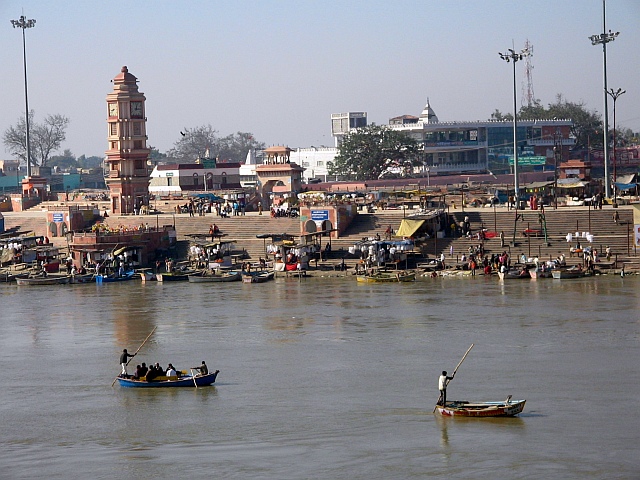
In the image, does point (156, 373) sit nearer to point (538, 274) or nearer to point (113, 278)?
point (538, 274)

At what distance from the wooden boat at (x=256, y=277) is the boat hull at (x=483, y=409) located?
22.7m

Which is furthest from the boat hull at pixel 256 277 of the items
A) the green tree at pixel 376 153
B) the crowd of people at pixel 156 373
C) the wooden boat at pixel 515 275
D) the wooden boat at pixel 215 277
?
the green tree at pixel 376 153

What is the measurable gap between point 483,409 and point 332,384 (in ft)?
15.6

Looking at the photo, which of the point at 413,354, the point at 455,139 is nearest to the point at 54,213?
the point at 413,354

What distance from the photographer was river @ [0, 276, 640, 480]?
1983 cm

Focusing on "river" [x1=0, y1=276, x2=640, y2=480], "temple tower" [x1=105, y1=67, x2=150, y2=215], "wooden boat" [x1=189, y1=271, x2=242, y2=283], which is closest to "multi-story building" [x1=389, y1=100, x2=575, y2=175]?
"temple tower" [x1=105, y1=67, x2=150, y2=215]

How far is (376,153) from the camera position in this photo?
79.6 metres

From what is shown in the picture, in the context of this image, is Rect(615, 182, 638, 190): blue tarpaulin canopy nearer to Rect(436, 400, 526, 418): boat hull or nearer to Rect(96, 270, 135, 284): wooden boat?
Rect(96, 270, 135, 284): wooden boat

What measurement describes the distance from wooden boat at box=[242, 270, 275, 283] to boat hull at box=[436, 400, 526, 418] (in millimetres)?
22732

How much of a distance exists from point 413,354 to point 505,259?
49.2 feet

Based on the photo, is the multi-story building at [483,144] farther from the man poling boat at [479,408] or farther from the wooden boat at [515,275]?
the man poling boat at [479,408]

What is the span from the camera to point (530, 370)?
26219mm

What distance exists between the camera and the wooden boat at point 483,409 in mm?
21609

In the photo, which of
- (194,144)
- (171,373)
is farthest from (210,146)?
(171,373)
